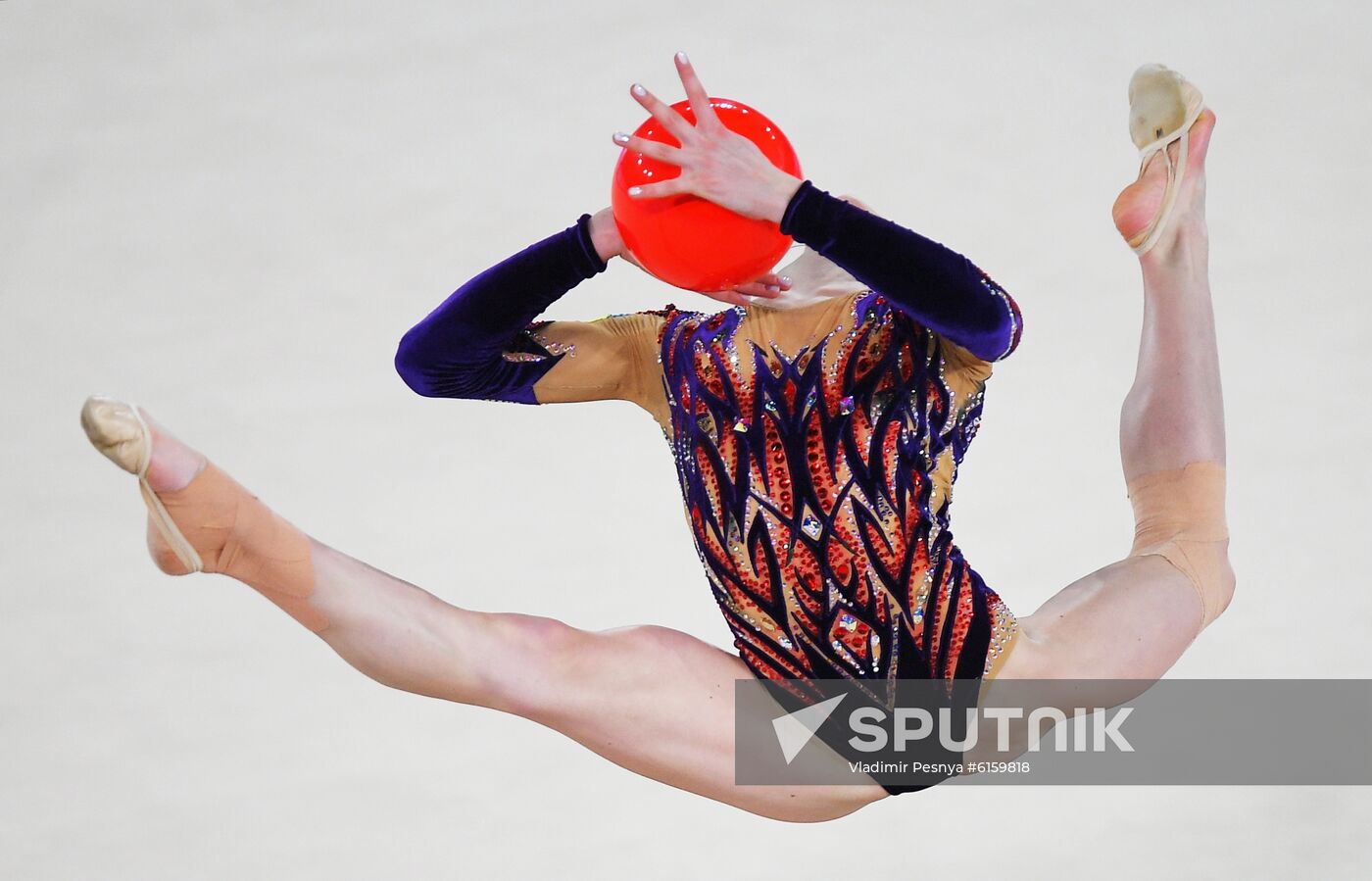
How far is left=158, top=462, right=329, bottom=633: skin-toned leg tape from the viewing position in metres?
1.93

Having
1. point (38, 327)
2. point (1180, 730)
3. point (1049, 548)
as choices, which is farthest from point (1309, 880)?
point (38, 327)

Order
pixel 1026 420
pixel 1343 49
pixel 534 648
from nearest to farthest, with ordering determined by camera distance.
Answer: pixel 534 648, pixel 1026 420, pixel 1343 49

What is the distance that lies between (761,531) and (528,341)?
16.2 inches

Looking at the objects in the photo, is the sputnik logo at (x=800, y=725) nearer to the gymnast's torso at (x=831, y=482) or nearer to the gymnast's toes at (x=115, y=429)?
the gymnast's torso at (x=831, y=482)

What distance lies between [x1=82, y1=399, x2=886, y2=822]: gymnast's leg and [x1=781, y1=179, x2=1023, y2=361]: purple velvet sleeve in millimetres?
605

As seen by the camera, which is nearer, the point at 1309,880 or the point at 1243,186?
the point at 1309,880

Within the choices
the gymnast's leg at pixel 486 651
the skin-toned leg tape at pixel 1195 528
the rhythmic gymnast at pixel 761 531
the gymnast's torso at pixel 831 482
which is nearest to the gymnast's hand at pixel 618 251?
the rhythmic gymnast at pixel 761 531

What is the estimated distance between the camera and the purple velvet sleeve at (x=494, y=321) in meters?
2.14

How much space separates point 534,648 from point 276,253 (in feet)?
7.55

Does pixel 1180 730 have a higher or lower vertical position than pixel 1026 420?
lower

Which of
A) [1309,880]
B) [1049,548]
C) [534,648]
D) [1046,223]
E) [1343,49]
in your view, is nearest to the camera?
[534,648]

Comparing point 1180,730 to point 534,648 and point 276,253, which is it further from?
point 276,253

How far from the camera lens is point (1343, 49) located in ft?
14.8

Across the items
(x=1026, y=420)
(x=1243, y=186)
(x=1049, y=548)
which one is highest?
(x=1243, y=186)
